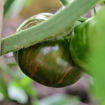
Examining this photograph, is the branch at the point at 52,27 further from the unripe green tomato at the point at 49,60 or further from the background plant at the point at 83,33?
the unripe green tomato at the point at 49,60

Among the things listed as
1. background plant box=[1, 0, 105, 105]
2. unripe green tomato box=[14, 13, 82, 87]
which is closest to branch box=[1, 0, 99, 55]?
background plant box=[1, 0, 105, 105]

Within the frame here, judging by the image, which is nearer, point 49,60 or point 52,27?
point 52,27

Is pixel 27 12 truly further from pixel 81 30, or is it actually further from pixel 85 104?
pixel 81 30

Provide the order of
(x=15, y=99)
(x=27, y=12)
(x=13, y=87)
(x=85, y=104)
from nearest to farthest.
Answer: (x=13, y=87), (x=15, y=99), (x=85, y=104), (x=27, y=12)

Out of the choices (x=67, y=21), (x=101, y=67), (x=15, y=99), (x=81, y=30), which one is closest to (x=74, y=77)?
(x=81, y=30)

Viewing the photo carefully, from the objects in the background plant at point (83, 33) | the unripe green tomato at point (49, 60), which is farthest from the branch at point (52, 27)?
the unripe green tomato at point (49, 60)
